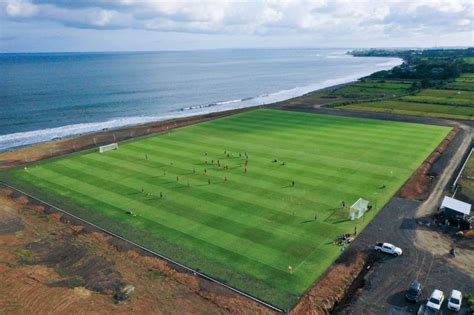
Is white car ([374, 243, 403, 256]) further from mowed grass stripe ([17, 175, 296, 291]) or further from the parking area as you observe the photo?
mowed grass stripe ([17, 175, 296, 291])

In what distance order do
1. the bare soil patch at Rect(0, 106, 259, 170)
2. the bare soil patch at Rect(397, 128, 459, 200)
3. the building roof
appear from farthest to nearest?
the bare soil patch at Rect(0, 106, 259, 170), the bare soil patch at Rect(397, 128, 459, 200), the building roof

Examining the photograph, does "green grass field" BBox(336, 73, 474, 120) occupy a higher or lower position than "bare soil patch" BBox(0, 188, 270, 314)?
higher

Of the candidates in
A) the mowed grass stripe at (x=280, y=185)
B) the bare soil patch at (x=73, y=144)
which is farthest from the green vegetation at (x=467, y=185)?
the bare soil patch at (x=73, y=144)

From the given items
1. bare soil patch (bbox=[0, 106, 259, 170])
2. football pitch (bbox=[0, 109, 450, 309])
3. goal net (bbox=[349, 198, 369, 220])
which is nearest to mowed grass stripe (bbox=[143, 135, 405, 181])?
football pitch (bbox=[0, 109, 450, 309])

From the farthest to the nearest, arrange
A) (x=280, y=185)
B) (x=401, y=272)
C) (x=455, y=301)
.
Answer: (x=280, y=185), (x=401, y=272), (x=455, y=301)

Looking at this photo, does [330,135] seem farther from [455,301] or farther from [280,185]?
[455,301]

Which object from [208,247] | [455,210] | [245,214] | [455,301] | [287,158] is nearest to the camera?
[455,301]

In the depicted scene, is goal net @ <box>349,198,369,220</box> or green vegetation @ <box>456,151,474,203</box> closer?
goal net @ <box>349,198,369,220</box>

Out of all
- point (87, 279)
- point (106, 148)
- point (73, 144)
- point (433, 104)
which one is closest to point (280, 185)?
point (87, 279)
